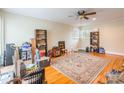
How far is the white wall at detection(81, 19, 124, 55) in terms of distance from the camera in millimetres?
4500

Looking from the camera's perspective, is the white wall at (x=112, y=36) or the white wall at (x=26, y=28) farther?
the white wall at (x=112, y=36)

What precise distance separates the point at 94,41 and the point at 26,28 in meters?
3.95

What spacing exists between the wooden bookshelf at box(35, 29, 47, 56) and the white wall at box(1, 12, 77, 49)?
18cm

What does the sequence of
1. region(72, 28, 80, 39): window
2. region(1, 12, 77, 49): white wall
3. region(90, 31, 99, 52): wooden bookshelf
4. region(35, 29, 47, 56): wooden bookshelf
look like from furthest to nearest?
region(72, 28, 80, 39): window
region(90, 31, 99, 52): wooden bookshelf
region(35, 29, 47, 56): wooden bookshelf
region(1, 12, 77, 49): white wall

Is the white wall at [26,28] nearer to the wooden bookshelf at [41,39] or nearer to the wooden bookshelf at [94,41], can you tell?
the wooden bookshelf at [41,39]

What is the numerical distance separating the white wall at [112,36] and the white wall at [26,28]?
2104mm

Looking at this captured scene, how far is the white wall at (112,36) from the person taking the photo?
177 inches

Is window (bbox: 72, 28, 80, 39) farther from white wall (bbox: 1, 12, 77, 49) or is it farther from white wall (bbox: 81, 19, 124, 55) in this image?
white wall (bbox: 81, 19, 124, 55)

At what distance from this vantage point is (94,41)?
568 centimetres

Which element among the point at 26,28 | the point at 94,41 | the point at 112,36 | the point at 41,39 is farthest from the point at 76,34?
the point at 26,28

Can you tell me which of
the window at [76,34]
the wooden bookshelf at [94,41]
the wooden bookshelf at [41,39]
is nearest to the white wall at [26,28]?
the wooden bookshelf at [41,39]

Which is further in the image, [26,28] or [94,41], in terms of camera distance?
[94,41]

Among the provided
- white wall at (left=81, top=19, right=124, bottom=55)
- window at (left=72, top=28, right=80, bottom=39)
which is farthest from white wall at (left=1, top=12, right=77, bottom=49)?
white wall at (left=81, top=19, right=124, bottom=55)

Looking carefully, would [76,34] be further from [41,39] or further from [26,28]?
[26,28]
